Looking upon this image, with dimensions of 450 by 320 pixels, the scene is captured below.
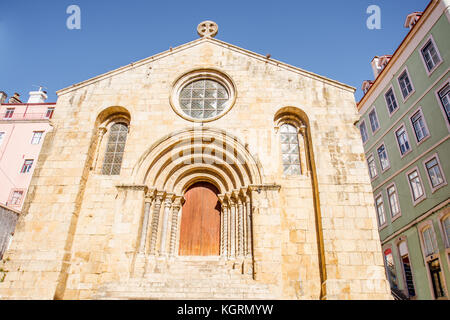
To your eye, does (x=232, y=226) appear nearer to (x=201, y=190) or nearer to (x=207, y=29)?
(x=201, y=190)

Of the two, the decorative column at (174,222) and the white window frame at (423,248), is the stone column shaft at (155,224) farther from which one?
the white window frame at (423,248)

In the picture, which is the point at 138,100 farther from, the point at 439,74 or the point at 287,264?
the point at 439,74

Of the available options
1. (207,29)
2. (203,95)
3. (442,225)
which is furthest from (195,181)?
(442,225)

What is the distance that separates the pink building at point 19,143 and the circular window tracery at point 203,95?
52.9 feet

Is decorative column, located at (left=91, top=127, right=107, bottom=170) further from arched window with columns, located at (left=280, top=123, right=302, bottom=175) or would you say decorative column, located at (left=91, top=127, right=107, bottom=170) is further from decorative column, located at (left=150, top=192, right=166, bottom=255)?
arched window with columns, located at (left=280, top=123, right=302, bottom=175)

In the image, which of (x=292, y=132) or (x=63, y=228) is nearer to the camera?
(x=63, y=228)

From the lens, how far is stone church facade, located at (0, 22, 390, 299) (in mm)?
8062

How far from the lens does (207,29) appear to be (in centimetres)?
1211

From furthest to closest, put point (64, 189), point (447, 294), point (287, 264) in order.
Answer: point (447, 294) < point (64, 189) < point (287, 264)

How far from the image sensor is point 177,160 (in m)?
9.93

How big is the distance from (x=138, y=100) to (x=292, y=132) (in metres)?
5.46

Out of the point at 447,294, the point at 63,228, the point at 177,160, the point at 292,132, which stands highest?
the point at 292,132
